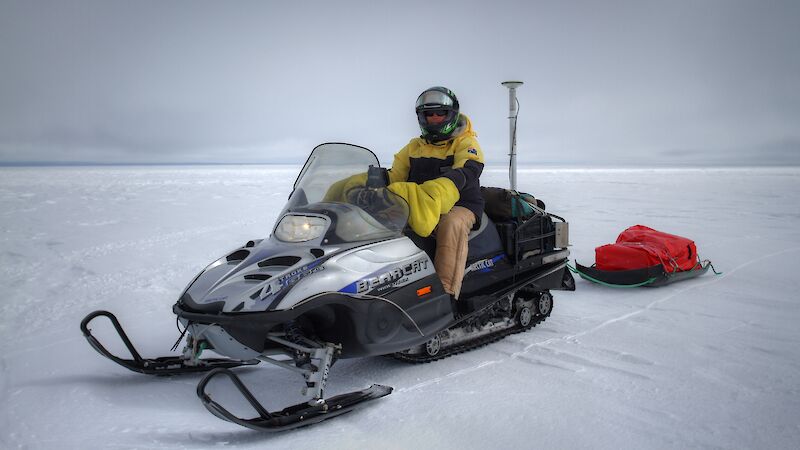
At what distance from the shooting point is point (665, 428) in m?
2.85

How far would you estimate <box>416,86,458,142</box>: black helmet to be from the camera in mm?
3996

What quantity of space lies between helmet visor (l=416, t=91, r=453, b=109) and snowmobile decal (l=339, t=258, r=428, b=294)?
115cm

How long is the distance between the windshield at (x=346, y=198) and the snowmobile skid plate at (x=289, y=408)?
0.86 m

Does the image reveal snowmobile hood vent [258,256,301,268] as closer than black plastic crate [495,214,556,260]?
Yes

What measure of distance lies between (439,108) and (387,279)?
1393 mm

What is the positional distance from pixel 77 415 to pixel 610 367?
3169 millimetres

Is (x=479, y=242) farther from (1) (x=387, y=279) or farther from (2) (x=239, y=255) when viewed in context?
(2) (x=239, y=255)

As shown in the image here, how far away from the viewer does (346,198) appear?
3.54 meters

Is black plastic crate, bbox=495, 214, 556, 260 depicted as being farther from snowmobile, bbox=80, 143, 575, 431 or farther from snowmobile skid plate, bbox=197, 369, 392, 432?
snowmobile skid plate, bbox=197, 369, 392, 432

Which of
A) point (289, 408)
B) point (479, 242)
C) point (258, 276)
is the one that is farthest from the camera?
point (479, 242)

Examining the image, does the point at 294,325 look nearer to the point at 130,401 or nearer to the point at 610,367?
the point at 130,401

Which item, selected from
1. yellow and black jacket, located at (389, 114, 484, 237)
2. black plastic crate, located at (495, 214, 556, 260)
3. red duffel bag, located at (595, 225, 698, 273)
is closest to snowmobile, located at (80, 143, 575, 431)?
yellow and black jacket, located at (389, 114, 484, 237)

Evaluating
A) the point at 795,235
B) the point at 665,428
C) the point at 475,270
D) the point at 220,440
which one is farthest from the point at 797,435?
the point at 795,235

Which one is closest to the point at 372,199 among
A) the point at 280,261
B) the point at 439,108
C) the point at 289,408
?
the point at 280,261
